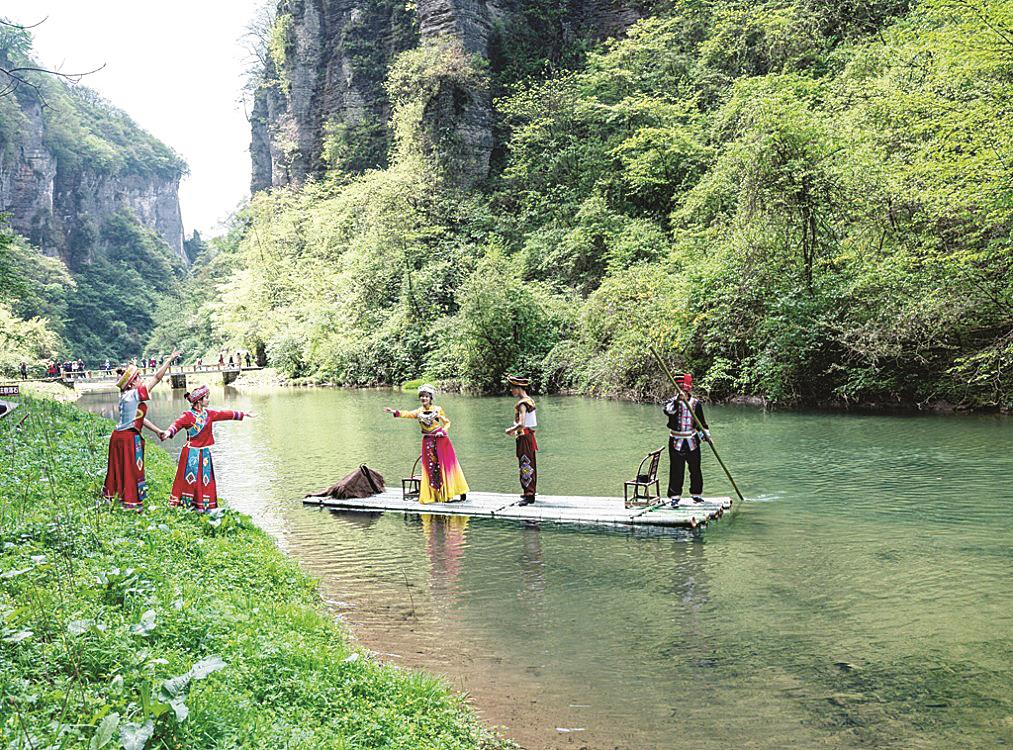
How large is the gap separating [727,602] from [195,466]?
635 centimetres

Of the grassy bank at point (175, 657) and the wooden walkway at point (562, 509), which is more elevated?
the grassy bank at point (175, 657)

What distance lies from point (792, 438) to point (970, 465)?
4828mm

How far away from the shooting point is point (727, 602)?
8070 millimetres

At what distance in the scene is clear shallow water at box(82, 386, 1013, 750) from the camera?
5.66 meters

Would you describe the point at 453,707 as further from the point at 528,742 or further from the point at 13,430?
the point at 13,430

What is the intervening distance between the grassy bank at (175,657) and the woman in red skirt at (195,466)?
168 centimetres

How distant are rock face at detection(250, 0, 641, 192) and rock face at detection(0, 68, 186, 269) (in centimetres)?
4195

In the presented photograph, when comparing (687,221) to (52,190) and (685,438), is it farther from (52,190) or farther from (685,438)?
(52,190)

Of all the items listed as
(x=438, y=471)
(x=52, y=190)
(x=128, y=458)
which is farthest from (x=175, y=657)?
(x=52, y=190)

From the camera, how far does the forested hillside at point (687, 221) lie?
72.3ft

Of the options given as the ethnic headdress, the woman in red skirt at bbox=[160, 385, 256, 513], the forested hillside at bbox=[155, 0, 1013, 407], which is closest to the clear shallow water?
the woman in red skirt at bbox=[160, 385, 256, 513]

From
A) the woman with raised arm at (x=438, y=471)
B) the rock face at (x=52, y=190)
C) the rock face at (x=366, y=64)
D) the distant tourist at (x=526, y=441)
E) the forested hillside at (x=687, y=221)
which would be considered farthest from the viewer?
the rock face at (x=52, y=190)

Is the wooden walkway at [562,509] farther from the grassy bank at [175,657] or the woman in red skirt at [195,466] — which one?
the grassy bank at [175,657]

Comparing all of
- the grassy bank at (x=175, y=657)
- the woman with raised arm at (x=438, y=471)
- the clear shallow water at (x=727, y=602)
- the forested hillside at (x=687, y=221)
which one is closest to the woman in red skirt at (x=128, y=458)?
the grassy bank at (x=175, y=657)
